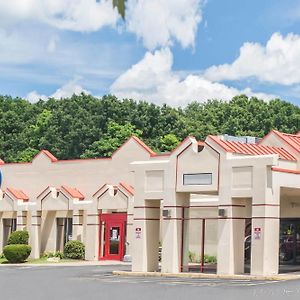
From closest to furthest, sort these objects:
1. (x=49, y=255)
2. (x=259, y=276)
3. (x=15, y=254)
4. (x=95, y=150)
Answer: (x=259, y=276)
(x=15, y=254)
(x=49, y=255)
(x=95, y=150)

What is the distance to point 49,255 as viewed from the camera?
4375 cm

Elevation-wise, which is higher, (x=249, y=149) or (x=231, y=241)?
(x=249, y=149)

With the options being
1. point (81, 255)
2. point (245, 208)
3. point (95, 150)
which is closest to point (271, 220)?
point (245, 208)

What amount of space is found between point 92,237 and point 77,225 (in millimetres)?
1853

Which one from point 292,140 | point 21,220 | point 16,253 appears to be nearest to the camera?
point 292,140

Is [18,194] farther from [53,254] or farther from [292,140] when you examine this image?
[292,140]

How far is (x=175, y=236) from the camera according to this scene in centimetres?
3002

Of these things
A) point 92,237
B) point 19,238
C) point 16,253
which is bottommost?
point 16,253

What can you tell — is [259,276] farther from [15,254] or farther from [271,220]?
[15,254]

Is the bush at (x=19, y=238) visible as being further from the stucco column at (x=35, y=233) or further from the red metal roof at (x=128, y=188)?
the red metal roof at (x=128, y=188)

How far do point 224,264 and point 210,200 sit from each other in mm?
10498

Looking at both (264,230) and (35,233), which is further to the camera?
(35,233)

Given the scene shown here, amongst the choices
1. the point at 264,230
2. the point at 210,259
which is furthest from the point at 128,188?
the point at 264,230

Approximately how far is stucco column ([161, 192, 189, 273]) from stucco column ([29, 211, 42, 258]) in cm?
1583
